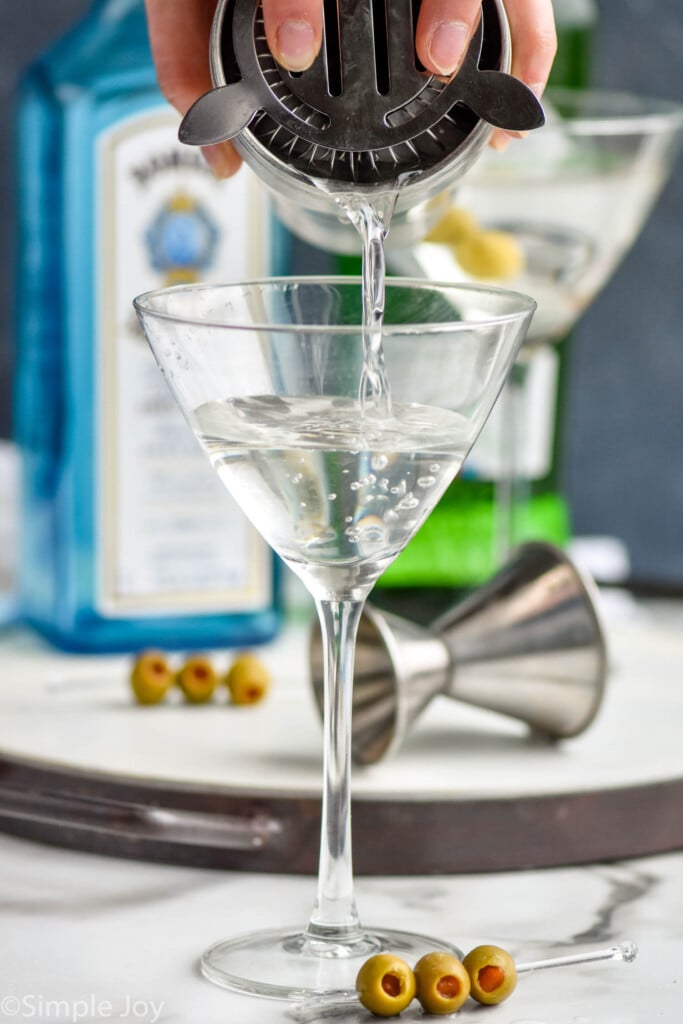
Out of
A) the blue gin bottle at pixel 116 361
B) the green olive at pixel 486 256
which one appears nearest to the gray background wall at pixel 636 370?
the blue gin bottle at pixel 116 361

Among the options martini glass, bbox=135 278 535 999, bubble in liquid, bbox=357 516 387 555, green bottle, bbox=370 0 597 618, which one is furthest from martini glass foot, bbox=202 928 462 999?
green bottle, bbox=370 0 597 618

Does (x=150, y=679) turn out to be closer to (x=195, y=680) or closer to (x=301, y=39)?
(x=195, y=680)

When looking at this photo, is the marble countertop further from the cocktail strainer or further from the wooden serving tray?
the cocktail strainer

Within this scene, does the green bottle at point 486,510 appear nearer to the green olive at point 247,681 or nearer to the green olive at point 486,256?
the green olive at point 486,256

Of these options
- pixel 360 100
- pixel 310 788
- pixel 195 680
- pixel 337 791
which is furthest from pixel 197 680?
pixel 360 100

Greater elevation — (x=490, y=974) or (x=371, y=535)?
(x=371, y=535)

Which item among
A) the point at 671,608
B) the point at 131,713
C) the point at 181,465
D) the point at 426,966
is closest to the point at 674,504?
the point at 671,608
